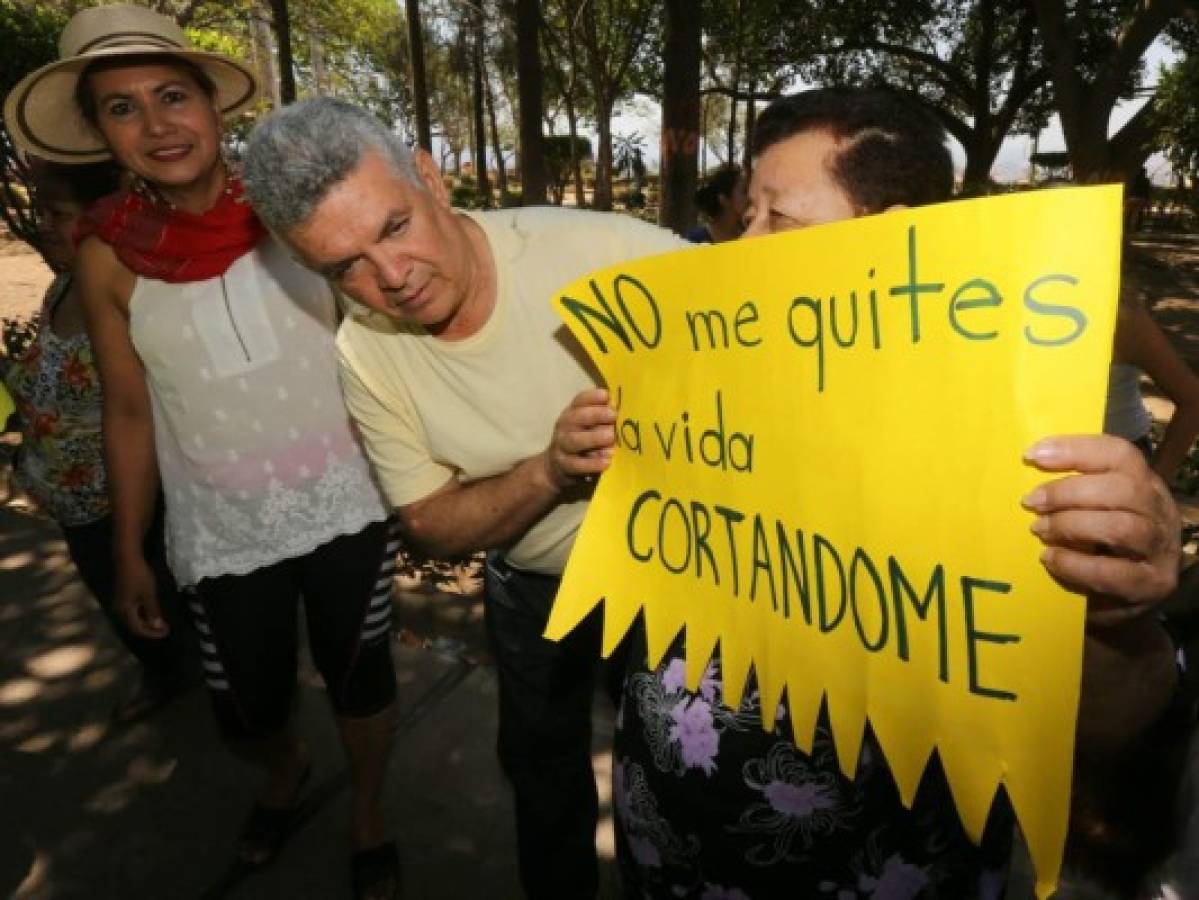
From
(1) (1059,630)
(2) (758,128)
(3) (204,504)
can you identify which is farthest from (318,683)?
(1) (1059,630)

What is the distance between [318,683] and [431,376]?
1.88 metres

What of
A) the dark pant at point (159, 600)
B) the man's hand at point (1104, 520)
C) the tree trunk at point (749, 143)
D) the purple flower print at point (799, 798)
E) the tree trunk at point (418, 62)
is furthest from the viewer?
the tree trunk at point (418, 62)

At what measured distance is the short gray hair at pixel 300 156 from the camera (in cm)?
118

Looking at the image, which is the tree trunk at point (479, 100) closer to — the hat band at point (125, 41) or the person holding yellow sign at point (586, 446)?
the hat band at point (125, 41)

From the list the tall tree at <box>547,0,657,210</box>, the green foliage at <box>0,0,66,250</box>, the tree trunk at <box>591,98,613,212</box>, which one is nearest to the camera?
the green foliage at <box>0,0,66,250</box>

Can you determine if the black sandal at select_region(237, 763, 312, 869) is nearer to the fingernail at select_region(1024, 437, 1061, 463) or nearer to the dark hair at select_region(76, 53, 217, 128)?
the dark hair at select_region(76, 53, 217, 128)

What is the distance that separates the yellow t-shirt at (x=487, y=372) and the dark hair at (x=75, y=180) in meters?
1.17

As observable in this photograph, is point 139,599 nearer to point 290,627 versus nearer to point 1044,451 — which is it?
point 290,627

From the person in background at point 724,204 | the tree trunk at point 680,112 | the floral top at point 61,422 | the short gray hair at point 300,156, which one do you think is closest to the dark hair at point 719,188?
the person in background at point 724,204

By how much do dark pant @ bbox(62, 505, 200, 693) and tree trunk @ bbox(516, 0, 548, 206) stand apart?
611cm

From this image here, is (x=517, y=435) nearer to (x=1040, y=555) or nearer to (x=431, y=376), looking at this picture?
(x=431, y=376)

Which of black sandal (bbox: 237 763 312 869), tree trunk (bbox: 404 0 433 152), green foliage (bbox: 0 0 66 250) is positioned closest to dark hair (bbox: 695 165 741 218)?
black sandal (bbox: 237 763 312 869)

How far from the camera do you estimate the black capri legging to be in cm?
184

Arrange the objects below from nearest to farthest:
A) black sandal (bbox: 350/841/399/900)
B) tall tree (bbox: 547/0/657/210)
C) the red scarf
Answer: the red scarf
black sandal (bbox: 350/841/399/900)
tall tree (bbox: 547/0/657/210)
